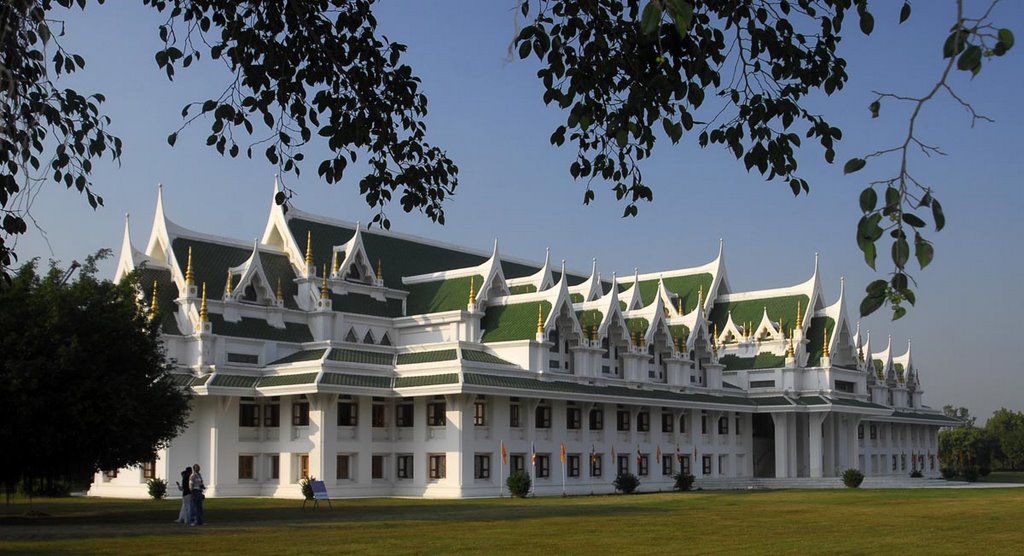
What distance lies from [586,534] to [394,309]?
106ft

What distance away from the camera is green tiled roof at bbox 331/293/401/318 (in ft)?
171

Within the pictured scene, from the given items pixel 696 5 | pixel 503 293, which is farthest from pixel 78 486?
pixel 696 5

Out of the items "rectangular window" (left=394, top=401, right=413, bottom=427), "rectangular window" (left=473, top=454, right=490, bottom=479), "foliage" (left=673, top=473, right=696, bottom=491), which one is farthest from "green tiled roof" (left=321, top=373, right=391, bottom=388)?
"foliage" (left=673, top=473, right=696, bottom=491)

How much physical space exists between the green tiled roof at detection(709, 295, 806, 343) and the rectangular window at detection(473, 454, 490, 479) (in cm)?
2655

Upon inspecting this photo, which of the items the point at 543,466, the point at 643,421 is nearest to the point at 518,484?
the point at 543,466

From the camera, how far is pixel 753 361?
66.8 m

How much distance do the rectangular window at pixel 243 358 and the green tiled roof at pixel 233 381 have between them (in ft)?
4.39

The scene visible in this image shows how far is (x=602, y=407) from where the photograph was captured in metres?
52.7

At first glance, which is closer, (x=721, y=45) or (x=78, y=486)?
(x=721, y=45)

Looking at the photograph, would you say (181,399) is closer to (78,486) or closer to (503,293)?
(78,486)

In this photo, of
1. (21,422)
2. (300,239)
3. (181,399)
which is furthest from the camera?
(300,239)

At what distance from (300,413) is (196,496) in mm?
19890

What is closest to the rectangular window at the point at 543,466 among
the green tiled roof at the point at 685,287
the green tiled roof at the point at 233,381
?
the green tiled roof at the point at 233,381

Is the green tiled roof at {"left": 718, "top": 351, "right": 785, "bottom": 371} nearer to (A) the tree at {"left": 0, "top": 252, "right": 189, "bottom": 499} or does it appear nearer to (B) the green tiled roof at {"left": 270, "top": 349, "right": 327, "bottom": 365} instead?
(B) the green tiled roof at {"left": 270, "top": 349, "right": 327, "bottom": 365}
